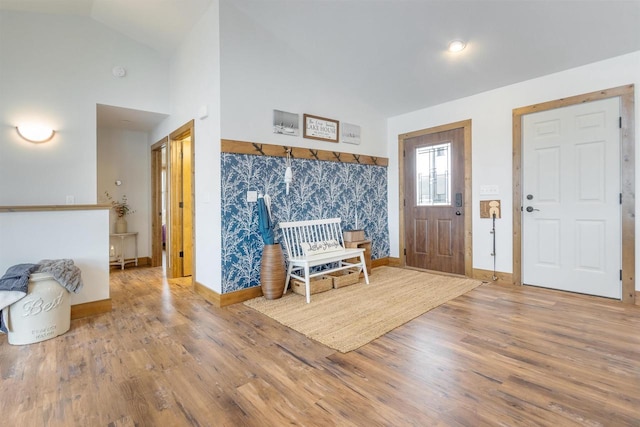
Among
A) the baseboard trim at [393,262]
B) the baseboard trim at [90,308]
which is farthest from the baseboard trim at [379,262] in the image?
the baseboard trim at [90,308]

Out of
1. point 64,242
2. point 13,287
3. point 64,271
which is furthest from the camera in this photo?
point 64,242

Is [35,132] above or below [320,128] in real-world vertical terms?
below

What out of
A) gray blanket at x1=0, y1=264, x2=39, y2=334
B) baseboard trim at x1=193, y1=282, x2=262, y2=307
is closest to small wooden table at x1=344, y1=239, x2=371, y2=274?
baseboard trim at x1=193, y1=282, x2=262, y2=307

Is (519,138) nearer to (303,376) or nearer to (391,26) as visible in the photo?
(391,26)

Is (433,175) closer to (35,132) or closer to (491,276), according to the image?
(491,276)

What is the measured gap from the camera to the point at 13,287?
225cm

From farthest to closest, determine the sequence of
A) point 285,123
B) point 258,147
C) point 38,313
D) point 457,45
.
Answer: point 285,123 < point 258,147 < point 457,45 < point 38,313

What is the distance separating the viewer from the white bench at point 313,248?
3.44 metres

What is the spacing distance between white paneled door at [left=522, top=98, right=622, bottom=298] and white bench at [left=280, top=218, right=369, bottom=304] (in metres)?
2.10

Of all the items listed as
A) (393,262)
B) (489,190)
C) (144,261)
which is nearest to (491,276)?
(489,190)

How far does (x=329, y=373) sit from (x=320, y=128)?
3.05 m

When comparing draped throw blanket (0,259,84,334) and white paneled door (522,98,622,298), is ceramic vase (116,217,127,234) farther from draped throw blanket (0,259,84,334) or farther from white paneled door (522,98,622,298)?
white paneled door (522,98,622,298)

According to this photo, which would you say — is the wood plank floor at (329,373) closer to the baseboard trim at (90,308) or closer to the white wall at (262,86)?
the baseboard trim at (90,308)

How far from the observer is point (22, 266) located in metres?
2.45
